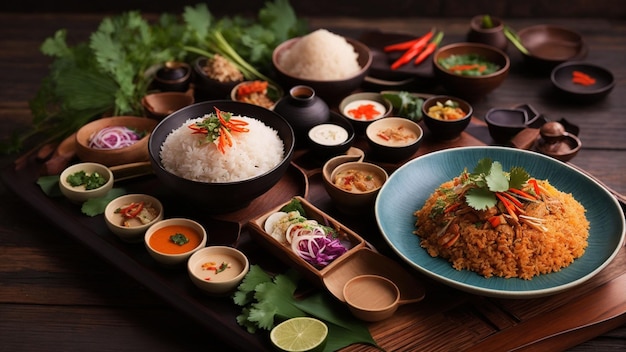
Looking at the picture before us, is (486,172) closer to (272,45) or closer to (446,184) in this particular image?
(446,184)

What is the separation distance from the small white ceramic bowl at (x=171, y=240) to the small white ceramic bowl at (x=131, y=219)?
0.08 meters

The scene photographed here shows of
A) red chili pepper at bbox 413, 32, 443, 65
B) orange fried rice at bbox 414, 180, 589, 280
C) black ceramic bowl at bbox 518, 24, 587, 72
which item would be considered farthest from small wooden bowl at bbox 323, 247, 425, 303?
black ceramic bowl at bbox 518, 24, 587, 72

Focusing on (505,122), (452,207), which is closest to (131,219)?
(452,207)

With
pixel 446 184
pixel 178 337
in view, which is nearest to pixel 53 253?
pixel 178 337

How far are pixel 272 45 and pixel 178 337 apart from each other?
269 centimetres

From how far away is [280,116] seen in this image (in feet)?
14.0

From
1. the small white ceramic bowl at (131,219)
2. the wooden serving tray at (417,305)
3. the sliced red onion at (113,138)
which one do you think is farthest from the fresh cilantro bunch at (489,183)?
the sliced red onion at (113,138)

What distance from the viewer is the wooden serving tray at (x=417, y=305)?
3.23 metres

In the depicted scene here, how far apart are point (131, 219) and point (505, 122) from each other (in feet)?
8.29

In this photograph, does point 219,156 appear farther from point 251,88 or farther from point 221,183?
point 251,88

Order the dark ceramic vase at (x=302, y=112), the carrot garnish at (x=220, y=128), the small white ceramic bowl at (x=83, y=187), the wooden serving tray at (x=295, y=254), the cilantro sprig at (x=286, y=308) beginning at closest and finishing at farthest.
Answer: the cilantro sprig at (x=286, y=308), the wooden serving tray at (x=295, y=254), the carrot garnish at (x=220, y=128), the small white ceramic bowl at (x=83, y=187), the dark ceramic vase at (x=302, y=112)

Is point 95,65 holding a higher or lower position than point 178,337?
higher

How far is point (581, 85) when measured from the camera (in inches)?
216

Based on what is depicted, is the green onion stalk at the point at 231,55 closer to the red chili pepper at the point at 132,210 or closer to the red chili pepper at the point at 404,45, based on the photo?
the red chili pepper at the point at 404,45
